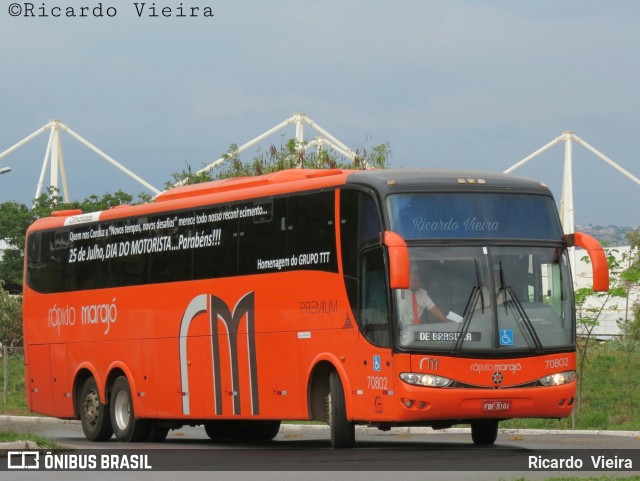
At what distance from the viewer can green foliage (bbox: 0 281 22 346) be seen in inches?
1844

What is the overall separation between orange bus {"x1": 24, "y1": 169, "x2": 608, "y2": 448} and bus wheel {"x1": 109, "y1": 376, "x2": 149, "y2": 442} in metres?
0.03

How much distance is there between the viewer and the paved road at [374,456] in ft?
49.6

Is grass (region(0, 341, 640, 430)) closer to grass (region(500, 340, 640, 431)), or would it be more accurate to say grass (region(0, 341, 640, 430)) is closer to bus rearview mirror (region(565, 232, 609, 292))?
grass (region(500, 340, 640, 431))

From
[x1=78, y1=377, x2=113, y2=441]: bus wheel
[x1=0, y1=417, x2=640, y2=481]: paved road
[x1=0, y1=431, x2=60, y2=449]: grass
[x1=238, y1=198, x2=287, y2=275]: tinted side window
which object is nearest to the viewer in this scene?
[x1=0, y1=417, x2=640, y2=481]: paved road

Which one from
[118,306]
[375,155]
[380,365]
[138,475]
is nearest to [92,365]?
[118,306]

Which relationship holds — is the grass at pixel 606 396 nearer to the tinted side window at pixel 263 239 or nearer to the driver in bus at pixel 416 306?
the tinted side window at pixel 263 239

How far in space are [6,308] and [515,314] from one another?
3131 centimetres

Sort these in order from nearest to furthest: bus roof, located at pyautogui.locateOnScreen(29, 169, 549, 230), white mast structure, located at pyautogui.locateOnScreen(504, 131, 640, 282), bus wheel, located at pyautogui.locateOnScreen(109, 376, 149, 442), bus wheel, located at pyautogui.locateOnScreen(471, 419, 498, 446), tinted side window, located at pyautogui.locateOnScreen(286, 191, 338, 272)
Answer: bus roof, located at pyautogui.locateOnScreen(29, 169, 549, 230), tinted side window, located at pyautogui.locateOnScreen(286, 191, 338, 272), bus wheel, located at pyautogui.locateOnScreen(471, 419, 498, 446), bus wheel, located at pyautogui.locateOnScreen(109, 376, 149, 442), white mast structure, located at pyautogui.locateOnScreen(504, 131, 640, 282)

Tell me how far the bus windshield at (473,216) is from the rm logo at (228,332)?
10.9 feet

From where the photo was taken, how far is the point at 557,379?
60.4ft

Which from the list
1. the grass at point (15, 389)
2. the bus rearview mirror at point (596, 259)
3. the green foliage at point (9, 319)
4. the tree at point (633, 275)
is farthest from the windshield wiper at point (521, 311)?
the green foliage at point (9, 319)

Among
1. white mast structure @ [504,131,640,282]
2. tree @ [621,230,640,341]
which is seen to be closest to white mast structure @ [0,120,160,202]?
white mast structure @ [504,131,640,282]

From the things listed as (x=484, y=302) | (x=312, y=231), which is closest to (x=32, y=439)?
(x=312, y=231)

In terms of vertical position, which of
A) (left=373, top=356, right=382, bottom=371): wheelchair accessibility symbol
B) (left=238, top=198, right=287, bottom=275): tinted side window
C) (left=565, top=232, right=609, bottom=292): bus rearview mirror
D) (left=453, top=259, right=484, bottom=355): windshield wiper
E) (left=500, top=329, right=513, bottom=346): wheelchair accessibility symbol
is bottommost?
(left=373, top=356, right=382, bottom=371): wheelchair accessibility symbol
